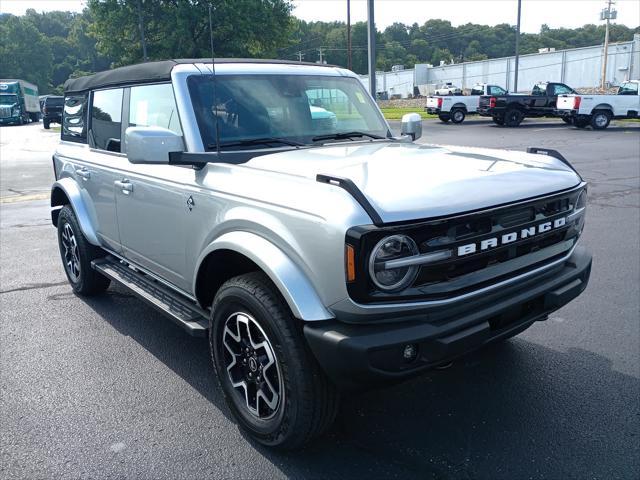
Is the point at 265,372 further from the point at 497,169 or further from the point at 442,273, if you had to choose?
the point at 497,169

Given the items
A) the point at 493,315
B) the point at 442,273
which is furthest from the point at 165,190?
the point at 493,315

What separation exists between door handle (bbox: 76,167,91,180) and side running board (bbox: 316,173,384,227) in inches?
120

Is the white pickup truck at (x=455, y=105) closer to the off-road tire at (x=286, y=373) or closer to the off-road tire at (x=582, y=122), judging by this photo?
the off-road tire at (x=582, y=122)

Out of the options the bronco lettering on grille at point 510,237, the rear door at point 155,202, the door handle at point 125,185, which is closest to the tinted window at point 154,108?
the rear door at point 155,202

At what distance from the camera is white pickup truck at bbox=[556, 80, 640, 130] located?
81.8ft

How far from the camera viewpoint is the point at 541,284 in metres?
3.11

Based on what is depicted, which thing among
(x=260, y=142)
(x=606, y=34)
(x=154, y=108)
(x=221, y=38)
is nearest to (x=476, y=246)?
(x=260, y=142)

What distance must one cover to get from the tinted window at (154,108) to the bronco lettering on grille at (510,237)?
2012mm

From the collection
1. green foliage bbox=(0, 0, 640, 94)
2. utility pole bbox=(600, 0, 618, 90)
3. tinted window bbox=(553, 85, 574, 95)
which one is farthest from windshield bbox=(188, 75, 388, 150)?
utility pole bbox=(600, 0, 618, 90)

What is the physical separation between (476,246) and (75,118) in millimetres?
4486

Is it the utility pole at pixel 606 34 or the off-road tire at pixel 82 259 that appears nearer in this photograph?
the off-road tire at pixel 82 259

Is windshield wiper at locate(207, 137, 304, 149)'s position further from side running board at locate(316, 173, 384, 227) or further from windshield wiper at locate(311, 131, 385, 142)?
side running board at locate(316, 173, 384, 227)

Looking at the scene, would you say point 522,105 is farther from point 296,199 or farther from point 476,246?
point 296,199

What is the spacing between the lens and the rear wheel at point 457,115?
30.2m
